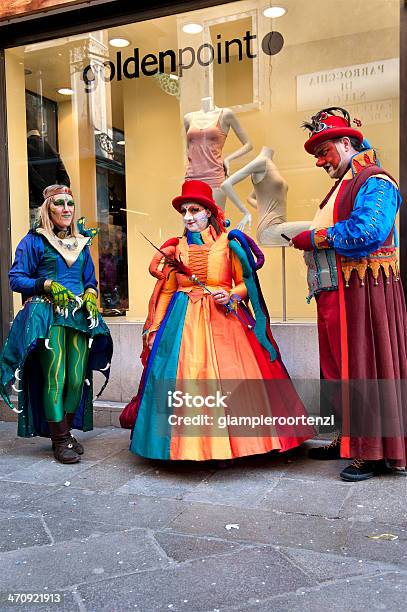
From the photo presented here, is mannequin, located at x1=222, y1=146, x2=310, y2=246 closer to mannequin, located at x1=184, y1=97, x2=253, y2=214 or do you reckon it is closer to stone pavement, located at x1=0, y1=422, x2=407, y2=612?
mannequin, located at x1=184, y1=97, x2=253, y2=214

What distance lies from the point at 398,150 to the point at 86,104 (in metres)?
3.31

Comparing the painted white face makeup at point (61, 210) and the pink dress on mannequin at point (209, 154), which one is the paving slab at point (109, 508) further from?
the pink dress on mannequin at point (209, 154)

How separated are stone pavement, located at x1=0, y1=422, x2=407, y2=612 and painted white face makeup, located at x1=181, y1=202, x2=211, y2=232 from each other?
1.59m

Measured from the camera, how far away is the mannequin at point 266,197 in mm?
5516

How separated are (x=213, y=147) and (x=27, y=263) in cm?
227

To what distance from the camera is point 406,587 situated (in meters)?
2.34

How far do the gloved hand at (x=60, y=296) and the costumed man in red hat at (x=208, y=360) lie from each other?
0.57 m

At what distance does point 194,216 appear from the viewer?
3.97 metres

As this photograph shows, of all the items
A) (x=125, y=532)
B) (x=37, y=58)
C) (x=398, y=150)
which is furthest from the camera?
(x=37, y=58)

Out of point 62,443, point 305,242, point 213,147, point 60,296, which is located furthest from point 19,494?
point 213,147

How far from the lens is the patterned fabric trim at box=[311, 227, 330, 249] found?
142 inches

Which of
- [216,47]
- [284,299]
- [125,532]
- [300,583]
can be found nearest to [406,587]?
[300,583]

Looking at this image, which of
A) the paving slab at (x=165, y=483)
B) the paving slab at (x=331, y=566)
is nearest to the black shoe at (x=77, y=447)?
the paving slab at (x=165, y=483)

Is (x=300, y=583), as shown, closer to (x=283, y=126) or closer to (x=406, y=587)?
(x=406, y=587)
